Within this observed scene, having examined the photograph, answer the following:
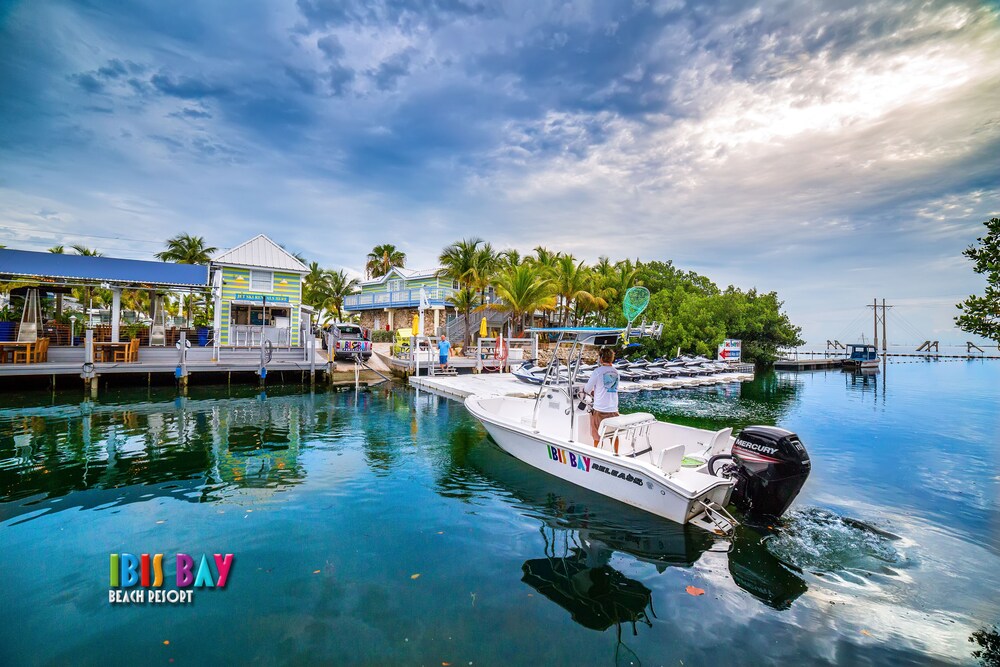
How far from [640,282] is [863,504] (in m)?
38.5

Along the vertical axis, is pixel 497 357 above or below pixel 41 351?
below

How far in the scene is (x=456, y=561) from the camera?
557cm

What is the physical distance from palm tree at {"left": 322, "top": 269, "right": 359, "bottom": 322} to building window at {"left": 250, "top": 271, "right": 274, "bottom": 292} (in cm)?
2135

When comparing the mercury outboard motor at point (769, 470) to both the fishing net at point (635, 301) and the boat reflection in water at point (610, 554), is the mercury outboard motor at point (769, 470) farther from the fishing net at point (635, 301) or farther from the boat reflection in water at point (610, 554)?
the fishing net at point (635, 301)

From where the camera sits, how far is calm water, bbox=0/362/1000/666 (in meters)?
4.10

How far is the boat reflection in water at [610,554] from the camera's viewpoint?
4.86 m

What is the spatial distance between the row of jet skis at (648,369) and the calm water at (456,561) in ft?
37.3

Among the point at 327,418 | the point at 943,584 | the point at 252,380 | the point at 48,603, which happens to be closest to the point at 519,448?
the point at 943,584

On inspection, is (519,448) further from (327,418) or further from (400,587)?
(327,418)

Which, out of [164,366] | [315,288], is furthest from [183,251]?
[164,366]

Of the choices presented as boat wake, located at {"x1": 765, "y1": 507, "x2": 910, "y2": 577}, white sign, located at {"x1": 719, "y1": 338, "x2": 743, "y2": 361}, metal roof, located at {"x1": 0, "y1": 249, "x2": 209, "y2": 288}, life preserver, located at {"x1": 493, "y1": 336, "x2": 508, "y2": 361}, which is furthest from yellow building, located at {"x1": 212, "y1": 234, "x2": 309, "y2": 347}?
white sign, located at {"x1": 719, "y1": 338, "x2": 743, "y2": 361}

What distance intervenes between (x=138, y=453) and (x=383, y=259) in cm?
4576

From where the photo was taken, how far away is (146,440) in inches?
442

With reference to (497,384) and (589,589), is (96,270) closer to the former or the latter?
(497,384)
